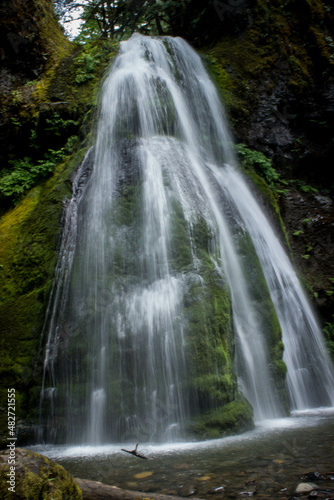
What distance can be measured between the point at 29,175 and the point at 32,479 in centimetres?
773

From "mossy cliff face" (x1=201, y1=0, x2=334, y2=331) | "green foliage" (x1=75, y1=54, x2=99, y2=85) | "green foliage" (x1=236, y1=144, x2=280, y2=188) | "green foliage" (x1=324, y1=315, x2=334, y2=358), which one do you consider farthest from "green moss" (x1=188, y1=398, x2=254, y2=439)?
"green foliage" (x1=75, y1=54, x2=99, y2=85)

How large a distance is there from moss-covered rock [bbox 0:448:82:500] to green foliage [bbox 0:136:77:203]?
7.18 metres

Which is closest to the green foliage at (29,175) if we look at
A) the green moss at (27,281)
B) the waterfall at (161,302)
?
the green moss at (27,281)

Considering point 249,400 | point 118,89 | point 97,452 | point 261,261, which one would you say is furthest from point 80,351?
point 118,89

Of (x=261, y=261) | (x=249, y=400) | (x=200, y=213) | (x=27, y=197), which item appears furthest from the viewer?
(x=27, y=197)

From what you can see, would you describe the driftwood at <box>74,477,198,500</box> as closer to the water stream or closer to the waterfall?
the water stream

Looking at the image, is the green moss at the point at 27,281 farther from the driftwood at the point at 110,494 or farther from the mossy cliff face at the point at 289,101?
the mossy cliff face at the point at 289,101

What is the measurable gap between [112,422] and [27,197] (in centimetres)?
548

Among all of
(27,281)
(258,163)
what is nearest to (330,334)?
(258,163)

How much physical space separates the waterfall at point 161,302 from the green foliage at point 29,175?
1399mm

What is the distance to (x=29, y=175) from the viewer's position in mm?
8242

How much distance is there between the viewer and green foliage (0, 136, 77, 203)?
7988 millimetres

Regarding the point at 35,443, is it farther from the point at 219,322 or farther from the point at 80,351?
the point at 219,322

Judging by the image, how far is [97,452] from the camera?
3.70 metres
